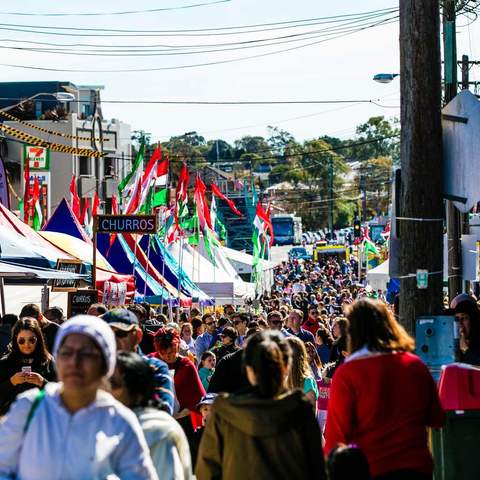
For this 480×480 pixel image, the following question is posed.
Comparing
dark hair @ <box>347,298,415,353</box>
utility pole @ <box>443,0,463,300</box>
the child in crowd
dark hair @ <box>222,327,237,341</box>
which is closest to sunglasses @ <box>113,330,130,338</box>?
dark hair @ <box>347,298,415,353</box>

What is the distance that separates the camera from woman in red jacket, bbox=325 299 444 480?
6.08 m

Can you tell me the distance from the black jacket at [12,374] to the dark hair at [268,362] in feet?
13.2

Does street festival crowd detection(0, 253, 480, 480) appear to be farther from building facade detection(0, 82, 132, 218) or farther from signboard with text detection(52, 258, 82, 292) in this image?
building facade detection(0, 82, 132, 218)

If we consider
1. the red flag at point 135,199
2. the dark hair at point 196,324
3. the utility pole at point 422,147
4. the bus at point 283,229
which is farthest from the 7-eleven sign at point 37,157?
the bus at point 283,229

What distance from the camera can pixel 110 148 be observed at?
73.7 metres

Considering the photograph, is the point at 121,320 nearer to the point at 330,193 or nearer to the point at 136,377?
the point at 136,377

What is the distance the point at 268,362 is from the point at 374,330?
2.96 ft

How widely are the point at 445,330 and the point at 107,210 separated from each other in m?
61.2

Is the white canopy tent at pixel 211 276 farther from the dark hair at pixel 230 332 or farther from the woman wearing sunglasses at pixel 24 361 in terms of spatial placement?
the woman wearing sunglasses at pixel 24 361

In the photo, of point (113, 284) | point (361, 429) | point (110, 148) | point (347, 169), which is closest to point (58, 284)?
point (113, 284)

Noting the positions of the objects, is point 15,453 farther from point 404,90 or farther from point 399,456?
point 404,90

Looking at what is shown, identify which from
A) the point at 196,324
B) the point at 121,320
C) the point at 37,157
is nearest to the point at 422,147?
the point at 121,320

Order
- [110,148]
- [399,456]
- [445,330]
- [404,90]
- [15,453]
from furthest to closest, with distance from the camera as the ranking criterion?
1. [110,148]
2. [404,90]
3. [445,330]
4. [399,456]
5. [15,453]

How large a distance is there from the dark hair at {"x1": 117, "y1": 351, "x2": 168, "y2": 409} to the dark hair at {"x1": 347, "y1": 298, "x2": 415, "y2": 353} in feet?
3.76
